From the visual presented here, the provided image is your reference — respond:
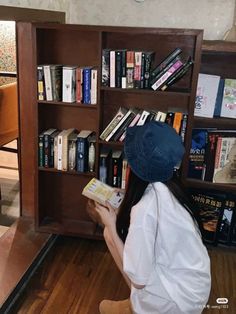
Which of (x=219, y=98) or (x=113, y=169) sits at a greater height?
(x=219, y=98)

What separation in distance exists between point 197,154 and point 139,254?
1064mm

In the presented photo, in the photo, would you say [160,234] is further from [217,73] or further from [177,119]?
[217,73]

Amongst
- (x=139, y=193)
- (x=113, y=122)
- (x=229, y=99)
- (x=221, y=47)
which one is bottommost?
(x=139, y=193)

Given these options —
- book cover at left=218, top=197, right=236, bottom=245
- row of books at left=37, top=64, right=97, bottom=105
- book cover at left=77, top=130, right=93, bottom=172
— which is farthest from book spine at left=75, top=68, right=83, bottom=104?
book cover at left=218, top=197, right=236, bottom=245

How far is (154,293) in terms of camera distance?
4.45 feet

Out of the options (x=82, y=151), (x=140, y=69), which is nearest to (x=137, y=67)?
(x=140, y=69)

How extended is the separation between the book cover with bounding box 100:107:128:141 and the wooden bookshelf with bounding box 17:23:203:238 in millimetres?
35

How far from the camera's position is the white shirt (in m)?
1.26

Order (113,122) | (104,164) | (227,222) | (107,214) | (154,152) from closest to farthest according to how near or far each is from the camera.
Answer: (154,152), (107,214), (113,122), (104,164), (227,222)

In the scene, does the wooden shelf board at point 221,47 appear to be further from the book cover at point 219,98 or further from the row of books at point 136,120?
the row of books at point 136,120

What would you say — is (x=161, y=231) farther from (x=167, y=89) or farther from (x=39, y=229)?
(x=39, y=229)

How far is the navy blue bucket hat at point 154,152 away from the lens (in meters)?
1.24

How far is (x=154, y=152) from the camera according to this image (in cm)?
124

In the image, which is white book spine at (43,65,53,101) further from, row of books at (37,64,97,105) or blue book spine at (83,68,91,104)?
blue book spine at (83,68,91,104)
